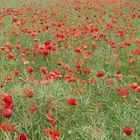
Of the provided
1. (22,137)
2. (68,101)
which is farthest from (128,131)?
(22,137)

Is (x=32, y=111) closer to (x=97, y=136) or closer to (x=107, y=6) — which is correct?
(x=97, y=136)

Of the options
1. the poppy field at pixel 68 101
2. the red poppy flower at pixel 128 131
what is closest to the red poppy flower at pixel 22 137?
the poppy field at pixel 68 101

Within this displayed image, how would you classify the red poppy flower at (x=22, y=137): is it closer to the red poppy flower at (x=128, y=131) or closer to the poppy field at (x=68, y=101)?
the poppy field at (x=68, y=101)

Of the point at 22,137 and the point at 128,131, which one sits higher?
the point at 22,137

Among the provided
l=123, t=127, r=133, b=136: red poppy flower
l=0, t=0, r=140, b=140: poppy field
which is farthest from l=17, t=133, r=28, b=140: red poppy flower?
l=123, t=127, r=133, b=136: red poppy flower

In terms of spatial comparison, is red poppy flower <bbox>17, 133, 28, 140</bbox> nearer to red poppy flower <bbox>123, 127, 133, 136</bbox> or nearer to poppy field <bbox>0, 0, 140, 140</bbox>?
poppy field <bbox>0, 0, 140, 140</bbox>

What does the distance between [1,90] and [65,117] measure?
618mm

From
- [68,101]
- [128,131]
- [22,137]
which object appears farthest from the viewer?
[68,101]

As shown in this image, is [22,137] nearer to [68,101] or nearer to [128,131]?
[68,101]

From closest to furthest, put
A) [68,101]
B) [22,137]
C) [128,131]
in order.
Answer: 1. [22,137]
2. [128,131]
3. [68,101]

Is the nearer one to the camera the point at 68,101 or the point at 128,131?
the point at 128,131

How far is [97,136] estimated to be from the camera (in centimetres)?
280

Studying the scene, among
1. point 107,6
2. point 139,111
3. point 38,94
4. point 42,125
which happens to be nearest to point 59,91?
point 38,94

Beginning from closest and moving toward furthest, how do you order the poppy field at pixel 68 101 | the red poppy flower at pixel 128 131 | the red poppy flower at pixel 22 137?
the red poppy flower at pixel 22 137
the red poppy flower at pixel 128 131
the poppy field at pixel 68 101
